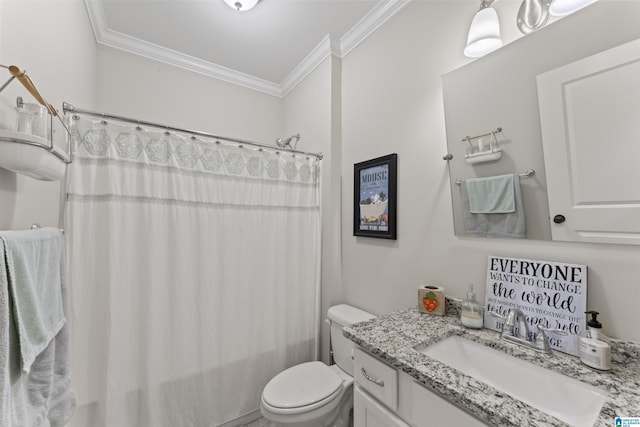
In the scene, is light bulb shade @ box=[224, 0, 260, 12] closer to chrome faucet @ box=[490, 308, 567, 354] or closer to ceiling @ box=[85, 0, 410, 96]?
ceiling @ box=[85, 0, 410, 96]

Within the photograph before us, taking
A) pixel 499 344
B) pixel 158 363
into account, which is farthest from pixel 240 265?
pixel 499 344

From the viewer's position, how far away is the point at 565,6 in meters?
0.83

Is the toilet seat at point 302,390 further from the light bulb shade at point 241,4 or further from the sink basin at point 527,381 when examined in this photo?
the light bulb shade at point 241,4

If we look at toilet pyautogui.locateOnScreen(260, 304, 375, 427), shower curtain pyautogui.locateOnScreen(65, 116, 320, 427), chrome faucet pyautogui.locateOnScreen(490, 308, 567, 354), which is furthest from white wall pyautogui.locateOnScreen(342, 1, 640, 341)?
shower curtain pyautogui.locateOnScreen(65, 116, 320, 427)

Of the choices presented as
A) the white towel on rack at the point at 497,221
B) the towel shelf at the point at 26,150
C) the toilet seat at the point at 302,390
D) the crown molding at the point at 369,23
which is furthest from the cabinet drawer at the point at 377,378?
the crown molding at the point at 369,23

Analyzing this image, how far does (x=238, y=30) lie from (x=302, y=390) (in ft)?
7.85

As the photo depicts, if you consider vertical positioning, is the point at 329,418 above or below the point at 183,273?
below

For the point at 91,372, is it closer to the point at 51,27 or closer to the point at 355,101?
the point at 51,27

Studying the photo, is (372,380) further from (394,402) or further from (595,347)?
(595,347)

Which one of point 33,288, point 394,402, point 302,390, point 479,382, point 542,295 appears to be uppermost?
point 33,288

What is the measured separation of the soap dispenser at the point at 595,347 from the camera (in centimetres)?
76

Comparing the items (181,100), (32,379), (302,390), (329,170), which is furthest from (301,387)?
(181,100)

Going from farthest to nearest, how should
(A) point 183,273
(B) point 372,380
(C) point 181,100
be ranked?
(C) point 181,100, (A) point 183,273, (B) point 372,380

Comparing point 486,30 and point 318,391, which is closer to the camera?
point 486,30
